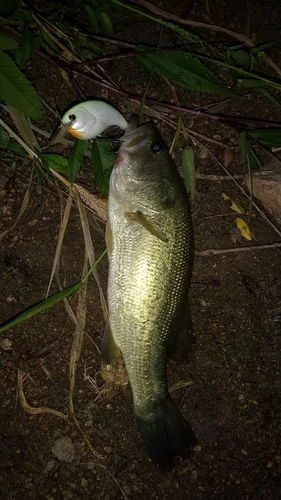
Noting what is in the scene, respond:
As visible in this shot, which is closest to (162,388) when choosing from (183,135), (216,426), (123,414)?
(123,414)

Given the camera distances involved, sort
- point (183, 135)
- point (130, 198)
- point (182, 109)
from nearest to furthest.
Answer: point (130, 198) → point (182, 109) → point (183, 135)

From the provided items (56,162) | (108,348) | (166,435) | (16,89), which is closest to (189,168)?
(56,162)

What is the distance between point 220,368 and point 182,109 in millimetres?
1683

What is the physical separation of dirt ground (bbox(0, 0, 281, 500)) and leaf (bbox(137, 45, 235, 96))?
1.44 feet

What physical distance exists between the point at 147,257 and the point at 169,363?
936 mm

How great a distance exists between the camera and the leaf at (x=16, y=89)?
1.95m

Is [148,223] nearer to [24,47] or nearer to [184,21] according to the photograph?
[24,47]

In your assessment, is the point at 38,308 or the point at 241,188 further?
the point at 241,188

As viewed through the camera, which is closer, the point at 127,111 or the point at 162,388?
the point at 162,388

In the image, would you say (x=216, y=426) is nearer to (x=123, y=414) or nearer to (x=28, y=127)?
(x=123, y=414)

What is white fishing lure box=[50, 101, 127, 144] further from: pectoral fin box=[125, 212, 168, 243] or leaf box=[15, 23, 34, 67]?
pectoral fin box=[125, 212, 168, 243]

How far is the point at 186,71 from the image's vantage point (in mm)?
2227

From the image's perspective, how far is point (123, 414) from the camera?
262 cm

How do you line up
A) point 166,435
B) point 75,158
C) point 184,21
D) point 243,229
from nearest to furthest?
point 75,158 < point 166,435 < point 184,21 < point 243,229
